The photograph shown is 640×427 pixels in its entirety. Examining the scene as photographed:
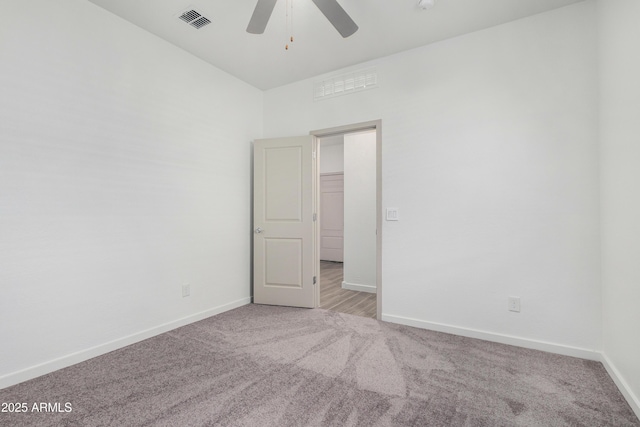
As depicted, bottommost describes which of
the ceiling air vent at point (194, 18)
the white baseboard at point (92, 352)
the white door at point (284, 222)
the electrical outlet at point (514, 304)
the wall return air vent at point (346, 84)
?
the white baseboard at point (92, 352)

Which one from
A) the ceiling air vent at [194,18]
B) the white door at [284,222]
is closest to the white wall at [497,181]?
the white door at [284,222]

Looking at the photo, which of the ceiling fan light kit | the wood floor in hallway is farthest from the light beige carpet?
the ceiling fan light kit

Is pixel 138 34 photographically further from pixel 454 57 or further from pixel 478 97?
pixel 478 97

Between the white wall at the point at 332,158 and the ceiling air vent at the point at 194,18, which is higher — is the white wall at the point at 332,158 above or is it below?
below

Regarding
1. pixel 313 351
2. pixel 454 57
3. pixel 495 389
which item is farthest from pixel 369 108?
pixel 495 389

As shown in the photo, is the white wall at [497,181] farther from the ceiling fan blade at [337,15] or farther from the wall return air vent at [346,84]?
the ceiling fan blade at [337,15]

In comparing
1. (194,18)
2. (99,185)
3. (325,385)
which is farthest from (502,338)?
(194,18)

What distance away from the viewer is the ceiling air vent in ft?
7.83

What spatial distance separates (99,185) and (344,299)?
9.66 ft

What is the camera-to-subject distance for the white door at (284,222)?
3453 millimetres

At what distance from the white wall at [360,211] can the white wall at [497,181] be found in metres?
1.26

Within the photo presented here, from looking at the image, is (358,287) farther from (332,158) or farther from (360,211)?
(332,158)

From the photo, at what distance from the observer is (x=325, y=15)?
1903mm

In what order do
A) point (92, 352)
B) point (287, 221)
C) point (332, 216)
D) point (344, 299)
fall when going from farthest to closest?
1. point (332, 216)
2. point (344, 299)
3. point (287, 221)
4. point (92, 352)
